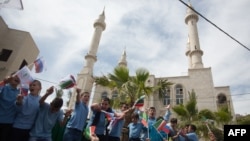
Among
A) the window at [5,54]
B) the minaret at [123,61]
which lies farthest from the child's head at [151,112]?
the minaret at [123,61]

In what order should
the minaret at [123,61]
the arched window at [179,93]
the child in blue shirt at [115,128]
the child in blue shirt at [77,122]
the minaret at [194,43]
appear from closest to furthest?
the child in blue shirt at [77,122] → the child in blue shirt at [115,128] → the arched window at [179,93] → the minaret at [194,43] → the minaret at [123,61]

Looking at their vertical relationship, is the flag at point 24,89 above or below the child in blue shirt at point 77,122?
above

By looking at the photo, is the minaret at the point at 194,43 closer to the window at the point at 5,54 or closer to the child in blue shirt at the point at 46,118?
the window at the point at 5,54

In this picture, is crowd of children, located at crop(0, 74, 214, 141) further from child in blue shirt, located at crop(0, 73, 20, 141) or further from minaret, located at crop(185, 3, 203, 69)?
minaret, located at crop(185, 3, 203, 69)

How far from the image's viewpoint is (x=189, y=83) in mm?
19234

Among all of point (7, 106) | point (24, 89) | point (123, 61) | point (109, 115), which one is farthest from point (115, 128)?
point (123, 61)

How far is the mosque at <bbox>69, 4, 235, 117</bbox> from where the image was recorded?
59.2ft

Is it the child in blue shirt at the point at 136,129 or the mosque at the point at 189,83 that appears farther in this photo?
the mosque at the point at 189,83

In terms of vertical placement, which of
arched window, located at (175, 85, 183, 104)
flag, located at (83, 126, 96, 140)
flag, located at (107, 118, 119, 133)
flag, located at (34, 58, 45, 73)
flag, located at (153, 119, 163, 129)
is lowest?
flag, located at (83, 126, 96, 140)

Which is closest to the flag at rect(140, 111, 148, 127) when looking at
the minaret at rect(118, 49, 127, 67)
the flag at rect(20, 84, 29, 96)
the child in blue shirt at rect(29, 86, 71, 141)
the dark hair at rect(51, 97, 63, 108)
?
the child in blue shirt at rect(29, 86, 71, 141)

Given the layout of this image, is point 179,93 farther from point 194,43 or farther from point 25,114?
point 25,114

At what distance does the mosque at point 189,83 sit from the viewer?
18.0 metres

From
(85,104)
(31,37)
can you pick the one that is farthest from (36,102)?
(31,37)

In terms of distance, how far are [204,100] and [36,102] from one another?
1675 centimetres
